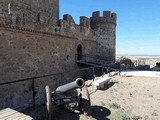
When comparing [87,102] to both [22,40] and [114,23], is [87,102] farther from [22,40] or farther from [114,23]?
[114,23]

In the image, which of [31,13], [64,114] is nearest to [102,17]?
[31,13]

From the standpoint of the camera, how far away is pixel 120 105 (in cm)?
633

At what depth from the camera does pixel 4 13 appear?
9.16 metres

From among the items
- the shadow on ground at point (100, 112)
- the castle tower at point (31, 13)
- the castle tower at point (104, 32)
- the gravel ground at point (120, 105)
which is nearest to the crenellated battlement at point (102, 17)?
the castle tower at point (104, 32)

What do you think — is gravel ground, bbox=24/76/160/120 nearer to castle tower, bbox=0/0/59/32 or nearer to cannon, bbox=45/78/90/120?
cannon, bbox=45/78/90/120

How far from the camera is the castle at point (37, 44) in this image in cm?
930

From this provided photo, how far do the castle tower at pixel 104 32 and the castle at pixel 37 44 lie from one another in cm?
21

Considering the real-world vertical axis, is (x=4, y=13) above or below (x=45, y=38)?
above

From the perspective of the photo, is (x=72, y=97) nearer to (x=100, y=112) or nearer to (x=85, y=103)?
(x=85, y=103)

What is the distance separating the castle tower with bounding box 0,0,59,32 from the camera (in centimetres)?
953

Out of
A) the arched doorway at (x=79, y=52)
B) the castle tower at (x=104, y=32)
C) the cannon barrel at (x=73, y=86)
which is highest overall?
the castle tower at (x=104, y=32)

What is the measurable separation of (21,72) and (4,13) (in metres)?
3.33

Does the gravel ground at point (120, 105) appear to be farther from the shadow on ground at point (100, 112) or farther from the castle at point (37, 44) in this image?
the castle at point (37, 44)

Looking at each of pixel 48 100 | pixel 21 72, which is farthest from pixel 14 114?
pixel 21 72
